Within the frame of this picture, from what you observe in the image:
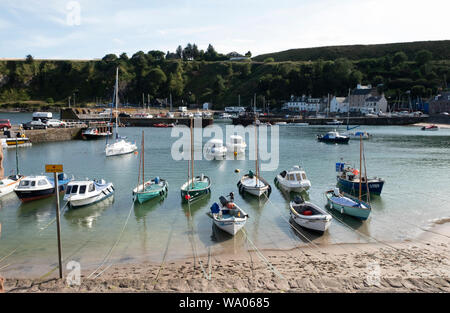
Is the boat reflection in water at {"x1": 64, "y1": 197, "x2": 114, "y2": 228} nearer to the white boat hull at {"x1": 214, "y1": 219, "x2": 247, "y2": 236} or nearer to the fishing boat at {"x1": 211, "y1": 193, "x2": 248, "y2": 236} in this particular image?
the fishing boat at {"x1": 211, "y1": 193, "x2": 248, "y2": 236}

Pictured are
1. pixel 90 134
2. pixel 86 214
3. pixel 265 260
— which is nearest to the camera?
pixel 265 260

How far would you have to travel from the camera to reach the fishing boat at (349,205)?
24281 mm

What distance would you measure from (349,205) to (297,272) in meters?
10.4

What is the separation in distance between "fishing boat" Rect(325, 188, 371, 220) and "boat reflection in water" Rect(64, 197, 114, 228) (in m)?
17.7

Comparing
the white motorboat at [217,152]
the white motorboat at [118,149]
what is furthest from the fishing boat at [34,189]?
the white motorboat at [217,152]

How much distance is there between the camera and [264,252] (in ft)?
63.7

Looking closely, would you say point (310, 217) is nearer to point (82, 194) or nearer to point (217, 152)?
point (82, 194)

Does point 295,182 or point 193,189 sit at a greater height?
point 295,182

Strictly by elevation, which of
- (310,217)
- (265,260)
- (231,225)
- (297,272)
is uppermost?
(310,217)

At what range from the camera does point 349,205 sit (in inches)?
982

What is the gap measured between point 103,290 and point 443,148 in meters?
71.5

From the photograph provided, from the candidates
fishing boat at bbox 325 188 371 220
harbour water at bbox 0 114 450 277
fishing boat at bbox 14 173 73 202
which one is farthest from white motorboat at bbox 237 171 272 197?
fishing boat at bbox 14 173 73 202

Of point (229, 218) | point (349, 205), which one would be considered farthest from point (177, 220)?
point (349, 205)
